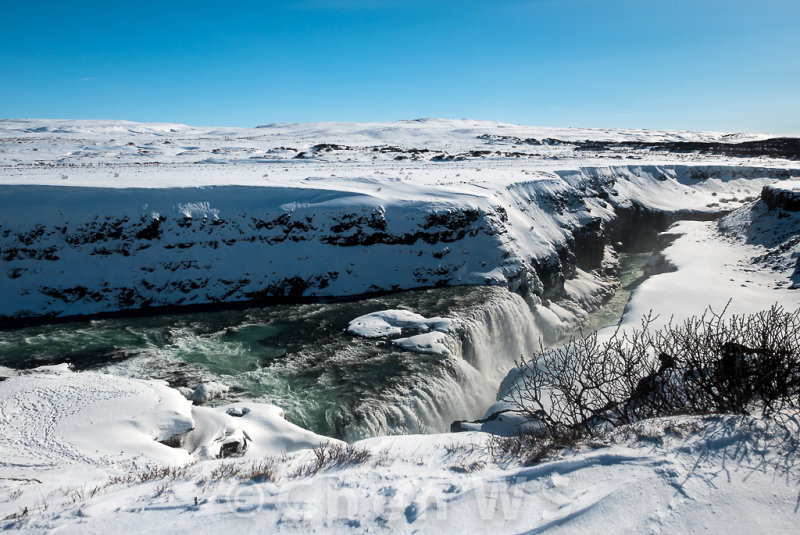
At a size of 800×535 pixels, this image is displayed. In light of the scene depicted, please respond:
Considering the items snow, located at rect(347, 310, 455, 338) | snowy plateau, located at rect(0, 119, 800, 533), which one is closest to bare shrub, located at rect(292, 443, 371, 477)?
snowy plateau, located at rect(0, 119, 800, 533)

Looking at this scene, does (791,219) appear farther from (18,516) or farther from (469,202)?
(18,516)

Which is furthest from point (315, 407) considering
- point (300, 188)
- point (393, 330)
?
point (300, 188)

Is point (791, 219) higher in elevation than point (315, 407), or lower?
higher

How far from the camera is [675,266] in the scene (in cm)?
2544

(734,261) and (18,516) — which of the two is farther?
(734,261)

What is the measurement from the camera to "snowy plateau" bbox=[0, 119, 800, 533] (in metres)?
5.37

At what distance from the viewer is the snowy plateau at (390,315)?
5.37 meters

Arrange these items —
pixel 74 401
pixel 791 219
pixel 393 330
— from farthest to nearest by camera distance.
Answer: pixel 791 219, pixel 393 330, pixel 74 401

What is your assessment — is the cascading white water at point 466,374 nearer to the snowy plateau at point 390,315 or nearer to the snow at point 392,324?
the snowy plateau at point 390,315

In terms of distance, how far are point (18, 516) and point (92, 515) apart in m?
0.96

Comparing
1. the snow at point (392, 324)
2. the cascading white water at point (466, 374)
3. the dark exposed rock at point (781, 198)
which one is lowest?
the cascading white water at point (466, 374)

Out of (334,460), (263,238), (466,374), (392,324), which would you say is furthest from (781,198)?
(334,460)

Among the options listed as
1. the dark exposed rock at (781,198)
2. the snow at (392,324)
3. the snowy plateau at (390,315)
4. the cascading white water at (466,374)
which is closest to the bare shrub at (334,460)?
the snowy plateau at (390,315)

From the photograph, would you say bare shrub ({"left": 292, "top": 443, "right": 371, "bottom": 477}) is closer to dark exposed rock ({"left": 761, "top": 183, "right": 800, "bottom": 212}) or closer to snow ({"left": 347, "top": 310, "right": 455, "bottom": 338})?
snow ({"left": 347, "top": 310, "right": 455, "bottom": 338})
